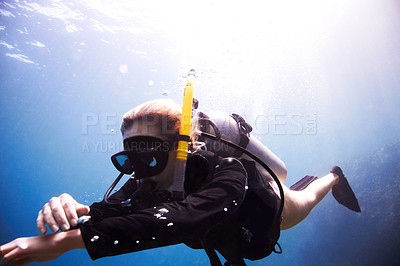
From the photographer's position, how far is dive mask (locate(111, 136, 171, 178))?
73.8 inches

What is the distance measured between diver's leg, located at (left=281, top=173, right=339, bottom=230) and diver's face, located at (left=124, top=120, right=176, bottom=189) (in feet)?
6.05

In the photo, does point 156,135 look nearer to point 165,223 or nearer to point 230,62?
point 165,223

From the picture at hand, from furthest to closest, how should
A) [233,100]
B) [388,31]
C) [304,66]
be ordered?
[233,100], [304,66], [388,31]

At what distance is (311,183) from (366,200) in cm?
1767

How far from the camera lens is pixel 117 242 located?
3.61 ft

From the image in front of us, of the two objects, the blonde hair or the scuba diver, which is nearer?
the scuba diver

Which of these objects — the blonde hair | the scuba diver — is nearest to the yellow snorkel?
the scuba diver

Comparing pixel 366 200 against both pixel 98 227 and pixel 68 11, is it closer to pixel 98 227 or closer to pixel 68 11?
pixel 98 227

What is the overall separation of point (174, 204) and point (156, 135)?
78 centimetres

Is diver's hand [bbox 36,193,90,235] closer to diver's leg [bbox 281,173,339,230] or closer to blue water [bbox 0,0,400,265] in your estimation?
diver's leg [bbox 281,173,339,230]

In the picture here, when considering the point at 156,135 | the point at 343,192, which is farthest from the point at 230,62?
the point at 156,135

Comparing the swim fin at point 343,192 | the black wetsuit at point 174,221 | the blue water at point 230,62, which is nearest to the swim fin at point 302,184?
the swim fin at point 343,192

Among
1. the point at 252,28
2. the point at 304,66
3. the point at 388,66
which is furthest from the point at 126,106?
the point at 388,66

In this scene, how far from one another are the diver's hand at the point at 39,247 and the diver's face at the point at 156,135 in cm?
93
